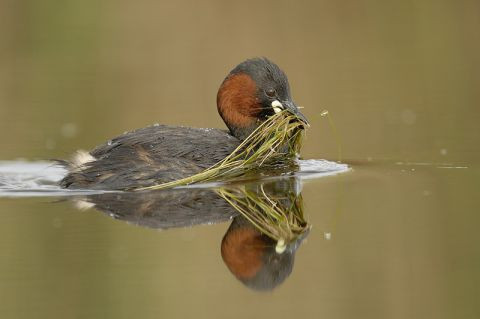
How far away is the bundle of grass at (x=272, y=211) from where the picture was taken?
694 centimetres

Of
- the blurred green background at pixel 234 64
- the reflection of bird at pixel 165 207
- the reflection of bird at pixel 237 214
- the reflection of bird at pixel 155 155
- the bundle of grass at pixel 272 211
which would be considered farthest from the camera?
the blurred green background at pixel 234 64

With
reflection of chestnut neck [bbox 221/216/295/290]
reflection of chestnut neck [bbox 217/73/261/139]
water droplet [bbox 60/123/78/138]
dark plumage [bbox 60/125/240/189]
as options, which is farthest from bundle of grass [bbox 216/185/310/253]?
water droplet [bbox 60/123/78/138]

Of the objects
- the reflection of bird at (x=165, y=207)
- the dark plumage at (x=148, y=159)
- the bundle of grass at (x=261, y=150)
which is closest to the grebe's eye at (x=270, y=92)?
the bundle of grass at (x=261, y=150)

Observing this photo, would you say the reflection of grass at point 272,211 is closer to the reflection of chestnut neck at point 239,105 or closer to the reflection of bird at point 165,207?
the reflection of bird at point 165,207

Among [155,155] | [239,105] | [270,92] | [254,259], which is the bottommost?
[254,259]

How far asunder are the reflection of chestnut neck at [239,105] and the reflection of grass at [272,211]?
1.02 m

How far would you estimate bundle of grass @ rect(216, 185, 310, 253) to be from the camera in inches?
273

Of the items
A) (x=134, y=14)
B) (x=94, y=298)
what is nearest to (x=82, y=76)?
(x=134, y=14)

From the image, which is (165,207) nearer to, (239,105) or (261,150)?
(261,150)

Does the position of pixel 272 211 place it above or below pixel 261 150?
below

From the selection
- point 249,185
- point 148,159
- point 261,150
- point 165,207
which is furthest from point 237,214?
point 261,150

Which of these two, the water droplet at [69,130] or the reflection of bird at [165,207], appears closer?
the reflection of bird at [165,207]

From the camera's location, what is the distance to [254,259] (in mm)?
6266

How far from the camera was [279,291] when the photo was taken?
581 cm
